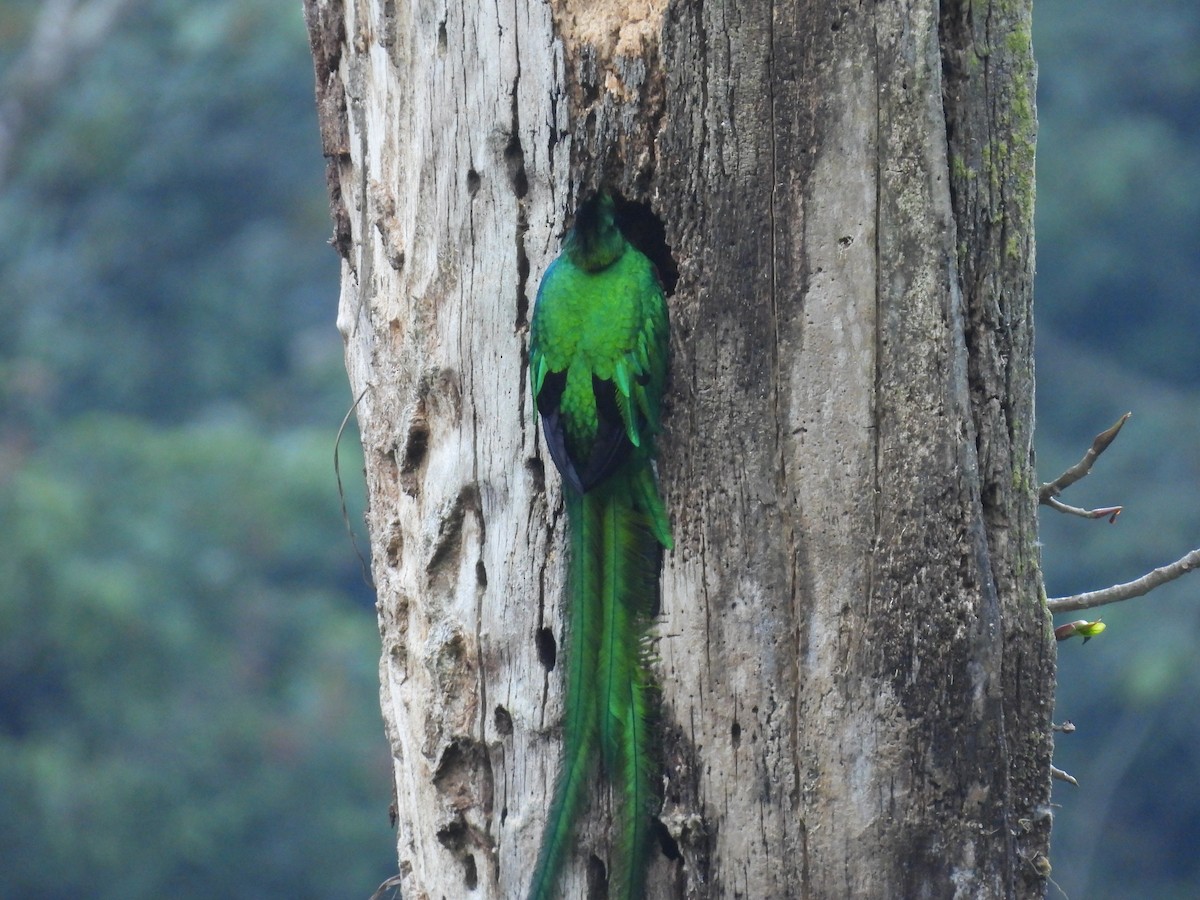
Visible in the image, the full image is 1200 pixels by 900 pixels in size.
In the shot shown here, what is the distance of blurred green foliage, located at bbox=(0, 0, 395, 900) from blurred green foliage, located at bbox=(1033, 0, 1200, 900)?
6.26 m

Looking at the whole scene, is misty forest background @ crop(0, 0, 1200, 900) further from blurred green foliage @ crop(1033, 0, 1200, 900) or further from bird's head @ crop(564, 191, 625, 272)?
bird's head @ crop(564, 191, 625, 272)

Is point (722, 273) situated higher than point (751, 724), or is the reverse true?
point (722, 273)

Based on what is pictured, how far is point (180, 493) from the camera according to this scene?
12.5m

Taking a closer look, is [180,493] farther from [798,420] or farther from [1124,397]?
[798,420]

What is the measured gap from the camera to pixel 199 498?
41.0 feet

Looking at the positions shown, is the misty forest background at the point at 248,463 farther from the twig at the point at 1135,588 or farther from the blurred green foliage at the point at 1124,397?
the twig at the point at 1135,588

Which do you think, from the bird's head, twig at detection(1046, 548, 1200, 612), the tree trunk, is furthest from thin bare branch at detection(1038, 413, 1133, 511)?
A: the bird's head

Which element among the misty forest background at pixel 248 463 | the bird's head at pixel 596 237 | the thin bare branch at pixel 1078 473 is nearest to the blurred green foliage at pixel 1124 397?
the misty forest background at pixel 248 463

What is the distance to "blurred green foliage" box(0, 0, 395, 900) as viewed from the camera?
11.3 metres

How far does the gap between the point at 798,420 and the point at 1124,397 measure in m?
12.2

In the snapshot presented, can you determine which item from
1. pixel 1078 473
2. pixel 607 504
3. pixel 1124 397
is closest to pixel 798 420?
pixel 607 504

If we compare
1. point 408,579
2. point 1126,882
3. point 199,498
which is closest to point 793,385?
point 408,579

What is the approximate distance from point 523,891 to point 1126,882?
38.7 feet

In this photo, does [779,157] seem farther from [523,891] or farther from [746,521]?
[523,891]
